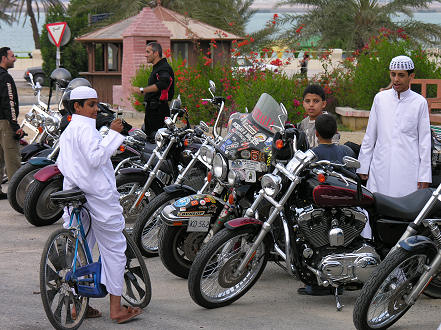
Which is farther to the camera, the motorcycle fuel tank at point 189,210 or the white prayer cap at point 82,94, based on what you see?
the motorcycle fuel tank at point 189,210

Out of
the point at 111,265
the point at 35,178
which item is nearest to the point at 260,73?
the point at 35,178

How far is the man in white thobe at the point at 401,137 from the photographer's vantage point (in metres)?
6.90

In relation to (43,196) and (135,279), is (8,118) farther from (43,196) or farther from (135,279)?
(135,279)

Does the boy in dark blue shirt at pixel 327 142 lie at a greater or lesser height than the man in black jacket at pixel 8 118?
greater

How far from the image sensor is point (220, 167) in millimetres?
6457

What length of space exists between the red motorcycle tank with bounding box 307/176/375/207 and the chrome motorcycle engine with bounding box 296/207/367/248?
0.13m

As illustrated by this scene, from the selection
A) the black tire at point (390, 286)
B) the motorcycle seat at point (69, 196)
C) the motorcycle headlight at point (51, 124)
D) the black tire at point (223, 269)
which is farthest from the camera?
the motorcycle headlight at point (51, 124)

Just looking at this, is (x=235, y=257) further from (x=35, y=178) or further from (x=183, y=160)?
(x=35, y=178)

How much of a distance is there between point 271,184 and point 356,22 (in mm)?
23390

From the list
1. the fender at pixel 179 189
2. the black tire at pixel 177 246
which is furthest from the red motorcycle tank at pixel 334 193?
the fender at pixel 179 189

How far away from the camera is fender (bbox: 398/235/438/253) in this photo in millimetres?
5367

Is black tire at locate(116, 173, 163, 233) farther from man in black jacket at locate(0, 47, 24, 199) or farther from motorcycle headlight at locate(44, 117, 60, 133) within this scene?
man in black jacket at locate(0, 47, 24, 199)

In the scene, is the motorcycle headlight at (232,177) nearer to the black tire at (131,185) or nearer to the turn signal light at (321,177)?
the turn signal light at (321,177)

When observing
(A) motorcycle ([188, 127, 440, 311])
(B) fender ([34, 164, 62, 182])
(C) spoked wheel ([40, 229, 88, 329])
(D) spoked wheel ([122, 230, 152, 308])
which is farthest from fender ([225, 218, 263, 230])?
(B) fender ([34, 164, 62, 182])
